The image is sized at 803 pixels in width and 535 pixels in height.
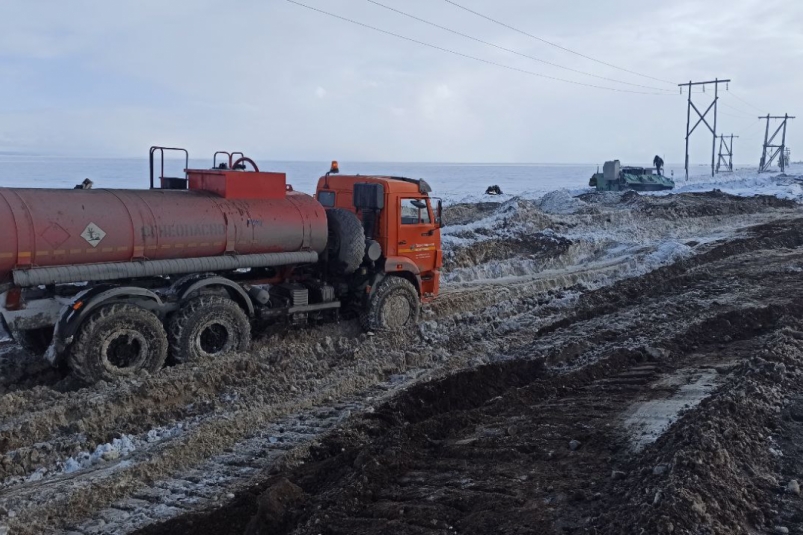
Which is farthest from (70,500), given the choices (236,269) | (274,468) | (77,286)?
(236,269)

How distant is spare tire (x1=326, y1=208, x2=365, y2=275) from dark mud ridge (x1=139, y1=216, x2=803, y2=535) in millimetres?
2787

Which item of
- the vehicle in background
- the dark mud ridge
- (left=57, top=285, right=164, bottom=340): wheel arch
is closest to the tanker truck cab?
the dark mud ridge

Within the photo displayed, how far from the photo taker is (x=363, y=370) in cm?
889

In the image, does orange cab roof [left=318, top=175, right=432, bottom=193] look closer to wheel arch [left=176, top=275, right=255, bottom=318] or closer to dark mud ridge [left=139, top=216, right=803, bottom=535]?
wheel arch [left=176, top=275, right=255, bottom=318]

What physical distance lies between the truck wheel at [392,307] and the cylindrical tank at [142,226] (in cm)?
130

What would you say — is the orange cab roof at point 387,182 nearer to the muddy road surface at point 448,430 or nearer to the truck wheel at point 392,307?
the truck wheel at point 392,307

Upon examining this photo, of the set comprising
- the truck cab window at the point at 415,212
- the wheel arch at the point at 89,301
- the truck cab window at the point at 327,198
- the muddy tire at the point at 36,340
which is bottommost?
the muddy tire at the point at 36,340

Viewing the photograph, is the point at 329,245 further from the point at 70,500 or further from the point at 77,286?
the point at 70,500

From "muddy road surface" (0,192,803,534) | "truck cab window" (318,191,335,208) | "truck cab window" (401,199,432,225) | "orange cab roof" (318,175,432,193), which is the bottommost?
"muddy road surface" (0,192,803,534)

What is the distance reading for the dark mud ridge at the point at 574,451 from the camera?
4.67m

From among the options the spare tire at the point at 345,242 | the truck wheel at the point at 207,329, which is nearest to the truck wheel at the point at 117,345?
the truck wheel at the point at 207,329

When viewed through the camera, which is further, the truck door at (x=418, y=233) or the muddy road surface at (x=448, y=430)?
the truck door at (x=418, y=233)

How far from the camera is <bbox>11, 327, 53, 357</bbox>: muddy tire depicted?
8742 mm

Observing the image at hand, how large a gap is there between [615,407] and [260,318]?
5.48m
